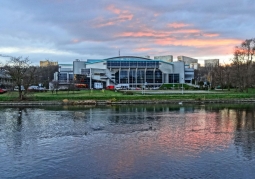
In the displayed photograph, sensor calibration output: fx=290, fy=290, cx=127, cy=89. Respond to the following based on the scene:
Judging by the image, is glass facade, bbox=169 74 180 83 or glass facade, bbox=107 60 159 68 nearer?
glass facade, bbox=107 60 159 68

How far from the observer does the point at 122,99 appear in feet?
190

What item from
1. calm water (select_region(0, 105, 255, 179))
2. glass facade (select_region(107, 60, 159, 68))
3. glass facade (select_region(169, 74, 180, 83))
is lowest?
calm water (select_region(0, 105, 255, 179))

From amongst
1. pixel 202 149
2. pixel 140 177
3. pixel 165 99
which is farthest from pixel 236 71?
pixel 140 177

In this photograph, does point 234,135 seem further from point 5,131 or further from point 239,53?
point 239,53

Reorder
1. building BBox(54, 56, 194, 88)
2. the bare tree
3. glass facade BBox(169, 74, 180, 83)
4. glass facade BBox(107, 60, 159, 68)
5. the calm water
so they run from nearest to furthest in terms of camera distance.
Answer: the calm water → the bare tree → building BBox(54, 56, 194, 88) → glass facade BBox(107, 60, 159, 68) → glass facade BBox(169, 74, 180, 83)

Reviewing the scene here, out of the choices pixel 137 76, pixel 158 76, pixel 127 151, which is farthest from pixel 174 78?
pixel 127 151

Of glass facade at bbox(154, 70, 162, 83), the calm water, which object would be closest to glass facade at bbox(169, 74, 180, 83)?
glass facade at bbox(154, 70, 162, 83)

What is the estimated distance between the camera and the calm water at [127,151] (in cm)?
1395

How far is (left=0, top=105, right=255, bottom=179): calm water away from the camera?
13.9 m

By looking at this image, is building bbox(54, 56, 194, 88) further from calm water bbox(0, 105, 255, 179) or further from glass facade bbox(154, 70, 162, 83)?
calm water bbox(0, 105, 255, 179)

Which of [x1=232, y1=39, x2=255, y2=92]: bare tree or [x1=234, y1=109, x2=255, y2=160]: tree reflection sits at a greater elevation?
[x1=232, y1=39, x2=255, y2=92]: bare tree

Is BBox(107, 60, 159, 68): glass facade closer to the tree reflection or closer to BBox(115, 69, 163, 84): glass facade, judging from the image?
BBox(115, 69, 163, 84): glass facade

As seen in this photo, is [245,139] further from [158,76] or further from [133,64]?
[158,76]

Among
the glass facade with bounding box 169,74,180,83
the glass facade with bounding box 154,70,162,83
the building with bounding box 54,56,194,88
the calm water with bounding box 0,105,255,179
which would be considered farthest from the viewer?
the glass facade with bounding box 169,74,180,83
